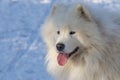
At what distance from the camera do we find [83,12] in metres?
5.28

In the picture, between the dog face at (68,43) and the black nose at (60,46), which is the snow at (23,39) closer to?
the dog face at (68,43)

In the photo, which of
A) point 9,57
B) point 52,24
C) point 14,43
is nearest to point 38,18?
point 14,43

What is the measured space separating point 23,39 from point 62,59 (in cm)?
360

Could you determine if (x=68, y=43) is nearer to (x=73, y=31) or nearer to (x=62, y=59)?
(x=73, y=31)

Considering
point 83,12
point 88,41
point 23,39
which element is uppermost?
point 83,12

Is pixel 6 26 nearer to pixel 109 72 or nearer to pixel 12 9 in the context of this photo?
pixel 12 9

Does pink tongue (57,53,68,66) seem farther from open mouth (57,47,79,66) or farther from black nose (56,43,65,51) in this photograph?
black nose (56,43,65,51)

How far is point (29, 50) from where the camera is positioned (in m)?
8.42

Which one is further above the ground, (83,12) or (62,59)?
(83,12)

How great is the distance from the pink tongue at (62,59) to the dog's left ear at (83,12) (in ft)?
1.96

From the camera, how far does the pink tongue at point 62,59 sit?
214 inches

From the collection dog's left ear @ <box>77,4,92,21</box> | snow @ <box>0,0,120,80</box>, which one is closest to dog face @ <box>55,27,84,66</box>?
dog's left ear @ <box>77,4,92,21</box>

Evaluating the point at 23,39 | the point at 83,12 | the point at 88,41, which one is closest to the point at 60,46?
the point at 88,41

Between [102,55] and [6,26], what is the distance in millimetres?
4997
